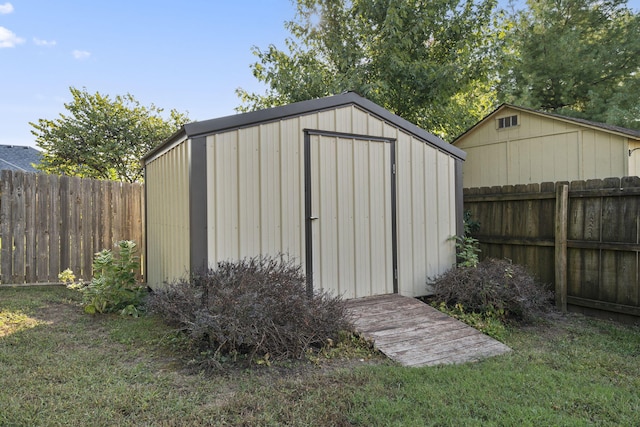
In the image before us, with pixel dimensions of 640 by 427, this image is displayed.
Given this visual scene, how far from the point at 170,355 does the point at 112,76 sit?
9.21m

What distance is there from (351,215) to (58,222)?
184 inches

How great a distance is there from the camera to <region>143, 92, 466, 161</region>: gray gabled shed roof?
3.98m

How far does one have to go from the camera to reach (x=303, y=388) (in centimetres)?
273

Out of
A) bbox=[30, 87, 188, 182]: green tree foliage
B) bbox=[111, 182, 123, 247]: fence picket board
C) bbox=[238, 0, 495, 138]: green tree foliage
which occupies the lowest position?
bbox=[111, 182, 123, 247]: fence picket board

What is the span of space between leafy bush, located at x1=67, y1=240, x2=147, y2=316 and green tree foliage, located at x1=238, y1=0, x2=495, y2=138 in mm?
6488

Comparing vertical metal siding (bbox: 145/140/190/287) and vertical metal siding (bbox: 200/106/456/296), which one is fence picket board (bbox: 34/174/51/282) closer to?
vertical metal siding (bbox: 145/140/190/287)

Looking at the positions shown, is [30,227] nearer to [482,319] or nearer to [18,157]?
[482,319]

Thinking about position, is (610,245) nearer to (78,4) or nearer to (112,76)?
(78,4)

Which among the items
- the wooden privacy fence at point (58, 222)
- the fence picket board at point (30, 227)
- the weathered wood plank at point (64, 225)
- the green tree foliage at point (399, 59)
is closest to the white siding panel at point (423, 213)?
the green tree foliage at point (399, 59)

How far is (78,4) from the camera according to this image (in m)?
7.38

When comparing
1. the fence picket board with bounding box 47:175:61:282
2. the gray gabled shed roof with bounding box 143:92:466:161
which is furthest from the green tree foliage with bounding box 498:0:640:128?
the fence picket board with bounding box 47:175:61:282

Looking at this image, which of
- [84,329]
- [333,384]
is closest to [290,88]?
[84,329]

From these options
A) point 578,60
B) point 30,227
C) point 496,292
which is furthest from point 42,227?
point 578,60

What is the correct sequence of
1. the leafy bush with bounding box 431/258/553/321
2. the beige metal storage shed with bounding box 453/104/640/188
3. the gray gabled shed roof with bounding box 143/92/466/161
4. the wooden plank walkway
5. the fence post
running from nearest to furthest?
the wooden plank walkway, the gray gabled shed roof with bounding box 143/92/466/161, the leafy bush with bounding box 431/258/553/321, the fence post, the beige metal storage shed with bounding box 453/104/640/188
